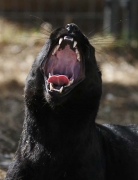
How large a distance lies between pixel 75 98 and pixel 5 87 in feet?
17.5

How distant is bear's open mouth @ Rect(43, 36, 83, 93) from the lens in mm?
4391

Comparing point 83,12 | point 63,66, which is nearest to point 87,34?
point 83,12

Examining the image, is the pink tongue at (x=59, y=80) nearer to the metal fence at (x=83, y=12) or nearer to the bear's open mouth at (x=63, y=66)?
the bear's open mouth at (x=63, y=66)

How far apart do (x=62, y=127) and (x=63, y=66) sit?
47 centimetres

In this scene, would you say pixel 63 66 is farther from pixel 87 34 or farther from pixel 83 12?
pixel 83 12

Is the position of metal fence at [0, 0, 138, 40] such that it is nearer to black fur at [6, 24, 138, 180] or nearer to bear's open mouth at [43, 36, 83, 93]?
bear's open mouth at [43, 36, 83, 93]

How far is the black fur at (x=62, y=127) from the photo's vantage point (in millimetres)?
4445

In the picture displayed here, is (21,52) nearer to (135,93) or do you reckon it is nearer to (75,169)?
(135,93)

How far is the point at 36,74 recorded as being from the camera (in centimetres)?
452

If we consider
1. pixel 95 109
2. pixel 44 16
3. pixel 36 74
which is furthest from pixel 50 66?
pixel 44 16

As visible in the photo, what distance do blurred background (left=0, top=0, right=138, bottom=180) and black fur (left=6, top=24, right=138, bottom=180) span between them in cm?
184

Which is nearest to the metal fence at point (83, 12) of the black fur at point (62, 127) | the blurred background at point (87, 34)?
Answer: the blurred background at point (87, 34)

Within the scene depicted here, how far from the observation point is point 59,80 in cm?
446

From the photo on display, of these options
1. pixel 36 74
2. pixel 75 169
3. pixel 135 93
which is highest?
pixel 135 93
